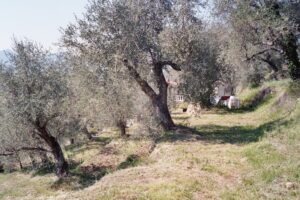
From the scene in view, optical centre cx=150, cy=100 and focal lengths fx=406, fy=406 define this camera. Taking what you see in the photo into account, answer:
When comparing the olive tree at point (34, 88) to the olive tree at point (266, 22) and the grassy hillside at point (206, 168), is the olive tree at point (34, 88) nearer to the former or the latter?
the grassy hillside at point (206, 168)

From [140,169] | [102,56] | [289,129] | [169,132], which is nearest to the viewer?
[140,169]

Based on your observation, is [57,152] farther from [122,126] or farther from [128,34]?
[122,126]

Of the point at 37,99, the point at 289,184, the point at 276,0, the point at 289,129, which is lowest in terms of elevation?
the point at 289,184

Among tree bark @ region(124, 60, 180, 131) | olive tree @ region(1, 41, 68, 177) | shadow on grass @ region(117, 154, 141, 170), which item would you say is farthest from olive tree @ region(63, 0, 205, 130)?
shadow on grass @ region(117, 154, 141, 170)

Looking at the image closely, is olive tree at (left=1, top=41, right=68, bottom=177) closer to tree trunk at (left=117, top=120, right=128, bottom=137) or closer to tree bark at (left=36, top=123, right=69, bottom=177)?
tree bark at (left=36, top=123, right=69, bottom=177)

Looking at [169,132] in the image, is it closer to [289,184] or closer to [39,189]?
[39,189]

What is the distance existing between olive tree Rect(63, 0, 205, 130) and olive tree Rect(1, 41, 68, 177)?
2358 millimetres

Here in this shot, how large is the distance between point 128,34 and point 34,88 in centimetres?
→ 690

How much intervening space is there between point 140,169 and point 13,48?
14663 millimetres

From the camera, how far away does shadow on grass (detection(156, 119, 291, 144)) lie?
68.7ft

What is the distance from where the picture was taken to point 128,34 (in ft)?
77.5

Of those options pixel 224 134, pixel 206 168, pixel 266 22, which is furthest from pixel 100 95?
pixel 206 168

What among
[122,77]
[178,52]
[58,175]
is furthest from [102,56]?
[58,175]

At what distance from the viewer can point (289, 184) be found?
11148 millimetres
